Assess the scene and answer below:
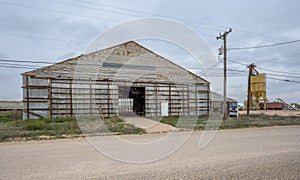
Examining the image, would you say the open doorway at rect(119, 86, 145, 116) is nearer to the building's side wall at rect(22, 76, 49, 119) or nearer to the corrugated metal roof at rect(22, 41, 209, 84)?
the corrugated metal roof at rect(22, 41, 209, 84)

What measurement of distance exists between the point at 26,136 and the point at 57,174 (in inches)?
238


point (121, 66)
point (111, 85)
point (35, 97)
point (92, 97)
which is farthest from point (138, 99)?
point (35, 97)

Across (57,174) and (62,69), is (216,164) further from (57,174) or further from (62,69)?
(62,69)

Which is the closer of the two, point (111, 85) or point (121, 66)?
point (111, 85)

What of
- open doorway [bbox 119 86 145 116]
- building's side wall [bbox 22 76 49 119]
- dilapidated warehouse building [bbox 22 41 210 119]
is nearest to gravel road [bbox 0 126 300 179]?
building's side wall [bbox 22 76 49 119]

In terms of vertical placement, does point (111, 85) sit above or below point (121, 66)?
below

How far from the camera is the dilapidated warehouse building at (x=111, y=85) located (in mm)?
16641

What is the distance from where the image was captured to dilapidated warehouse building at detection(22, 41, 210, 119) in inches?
655

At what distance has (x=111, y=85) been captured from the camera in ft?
61.4

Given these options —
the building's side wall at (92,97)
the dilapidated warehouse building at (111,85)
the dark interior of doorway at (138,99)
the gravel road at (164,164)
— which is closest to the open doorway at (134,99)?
the dark interior of doorway at (138,99)

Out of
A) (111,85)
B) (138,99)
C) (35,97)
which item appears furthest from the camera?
(138,99)

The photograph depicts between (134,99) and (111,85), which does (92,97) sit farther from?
(134,99)

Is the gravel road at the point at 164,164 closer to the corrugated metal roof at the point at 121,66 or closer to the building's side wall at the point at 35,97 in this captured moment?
the building's side wall at the point at 35,97

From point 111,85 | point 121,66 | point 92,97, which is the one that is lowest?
point 92,97
